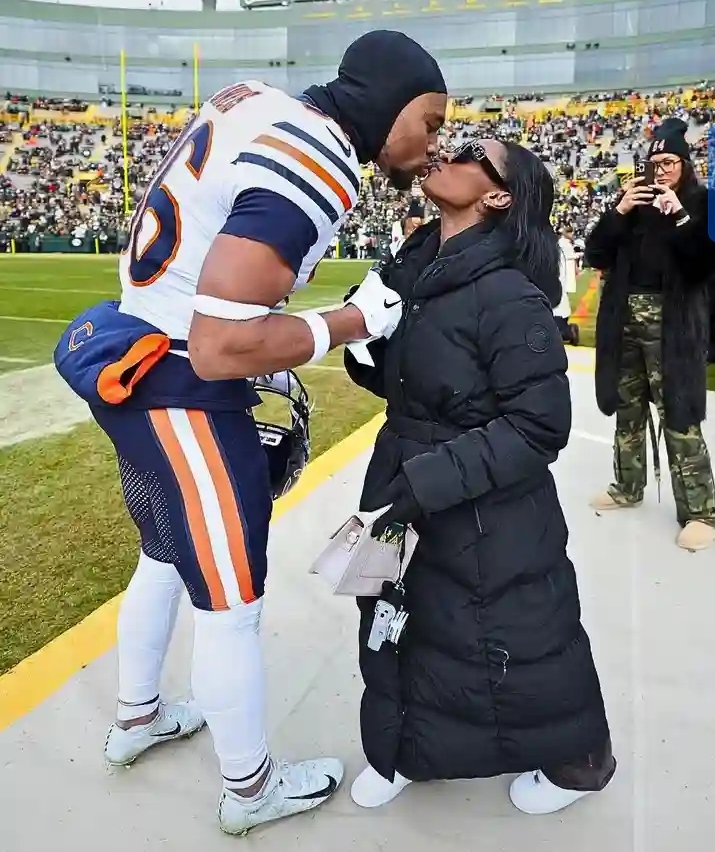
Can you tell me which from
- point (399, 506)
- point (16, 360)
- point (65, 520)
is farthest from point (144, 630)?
point (16, 360)

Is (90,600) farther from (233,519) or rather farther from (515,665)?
(515,665)

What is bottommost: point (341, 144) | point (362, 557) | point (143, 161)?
point (362, 557)

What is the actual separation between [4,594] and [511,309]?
6.82 feet

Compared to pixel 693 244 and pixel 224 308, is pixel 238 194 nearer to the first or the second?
pixel 224 308

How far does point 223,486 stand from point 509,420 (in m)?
0.54

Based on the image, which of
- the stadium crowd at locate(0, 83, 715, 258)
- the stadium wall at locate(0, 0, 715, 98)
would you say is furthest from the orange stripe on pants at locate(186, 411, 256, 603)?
the stadium wall at locate(0, 0, 715, 98)

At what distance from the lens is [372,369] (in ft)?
5.90

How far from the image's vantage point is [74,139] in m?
33.8

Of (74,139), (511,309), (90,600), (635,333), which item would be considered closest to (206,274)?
(511,309)

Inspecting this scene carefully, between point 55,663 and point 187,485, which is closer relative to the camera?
point 187,485

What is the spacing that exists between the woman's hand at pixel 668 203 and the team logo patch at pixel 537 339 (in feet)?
6.16

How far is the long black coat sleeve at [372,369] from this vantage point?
1769 mm

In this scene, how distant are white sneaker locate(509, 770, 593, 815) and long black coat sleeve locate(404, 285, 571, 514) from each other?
730mm

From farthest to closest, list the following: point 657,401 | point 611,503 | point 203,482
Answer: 1. point 611,503
2. point 657,401
3. point 203,482
